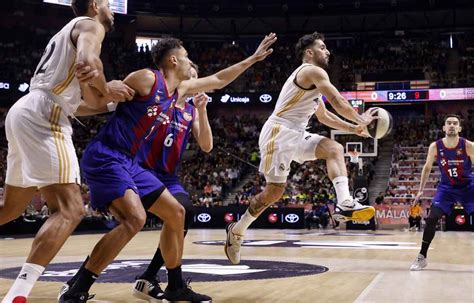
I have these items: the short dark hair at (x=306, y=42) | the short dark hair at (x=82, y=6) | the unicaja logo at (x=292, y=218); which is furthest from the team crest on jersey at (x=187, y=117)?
the unicaja logo at (x=292, y=218)

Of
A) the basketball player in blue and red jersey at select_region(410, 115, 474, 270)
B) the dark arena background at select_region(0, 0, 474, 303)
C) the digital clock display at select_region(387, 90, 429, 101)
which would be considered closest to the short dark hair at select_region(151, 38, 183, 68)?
the basketball player in blue and red jersey at select_region(410, 115, 474, 270)

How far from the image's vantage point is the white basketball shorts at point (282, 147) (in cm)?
654

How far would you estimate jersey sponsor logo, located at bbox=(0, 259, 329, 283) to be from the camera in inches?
247

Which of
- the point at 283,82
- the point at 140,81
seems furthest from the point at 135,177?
the point at 283,82

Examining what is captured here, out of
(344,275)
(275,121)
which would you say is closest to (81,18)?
(275,121)

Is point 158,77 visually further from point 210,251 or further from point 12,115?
point 210,251

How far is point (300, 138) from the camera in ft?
21.6

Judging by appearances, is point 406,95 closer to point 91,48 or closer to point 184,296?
point 184,296

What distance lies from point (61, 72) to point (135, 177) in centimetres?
95

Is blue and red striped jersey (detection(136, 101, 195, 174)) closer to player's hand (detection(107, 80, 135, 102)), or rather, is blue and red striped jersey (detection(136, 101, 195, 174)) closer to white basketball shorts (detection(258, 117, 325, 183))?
player's hand (detection(107, 80, 135, 102))

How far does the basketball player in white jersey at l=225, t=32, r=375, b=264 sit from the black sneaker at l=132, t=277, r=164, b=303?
197cm

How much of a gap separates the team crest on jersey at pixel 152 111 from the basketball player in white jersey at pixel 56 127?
0.34m

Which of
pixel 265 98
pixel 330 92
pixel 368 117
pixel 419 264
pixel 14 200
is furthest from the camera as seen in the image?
pixel 265 98

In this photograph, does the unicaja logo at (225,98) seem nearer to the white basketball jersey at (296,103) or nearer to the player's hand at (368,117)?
the white basketball jersey at (296,103)
